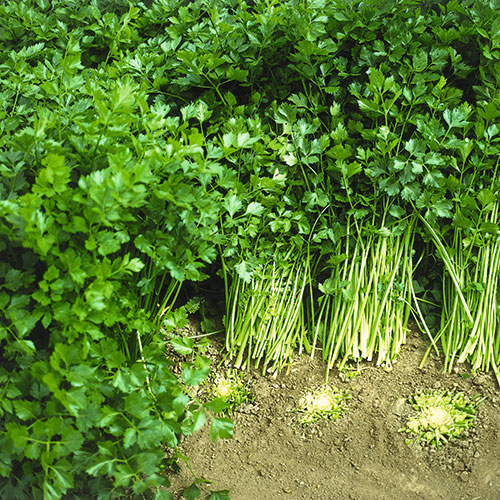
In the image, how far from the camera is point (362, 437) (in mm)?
2154

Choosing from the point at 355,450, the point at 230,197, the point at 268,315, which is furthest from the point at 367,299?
the point at 230,197

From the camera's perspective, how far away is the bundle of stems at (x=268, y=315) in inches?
94.5

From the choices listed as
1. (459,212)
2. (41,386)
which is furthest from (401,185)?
(41,386)

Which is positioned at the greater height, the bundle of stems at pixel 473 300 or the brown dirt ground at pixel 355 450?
the bundle of stems at pixel 473 300

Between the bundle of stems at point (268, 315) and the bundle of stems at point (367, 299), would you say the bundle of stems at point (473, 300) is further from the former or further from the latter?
the bundle of stems at point (268, 315)

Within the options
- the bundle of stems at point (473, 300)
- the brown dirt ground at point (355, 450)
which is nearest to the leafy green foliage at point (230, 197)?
the bundle of stems at point (473, 300)

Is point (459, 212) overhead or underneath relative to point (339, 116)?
underneath

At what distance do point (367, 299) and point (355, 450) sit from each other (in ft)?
1.96

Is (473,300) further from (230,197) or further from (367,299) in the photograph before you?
(230,197)

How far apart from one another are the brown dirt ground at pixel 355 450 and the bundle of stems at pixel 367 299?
9 cm

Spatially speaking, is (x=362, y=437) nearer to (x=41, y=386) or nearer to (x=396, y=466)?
(x=396, y=466)

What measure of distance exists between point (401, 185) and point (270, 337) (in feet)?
2.57

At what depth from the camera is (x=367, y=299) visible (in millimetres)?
2416

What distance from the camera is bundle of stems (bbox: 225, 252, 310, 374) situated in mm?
2400
